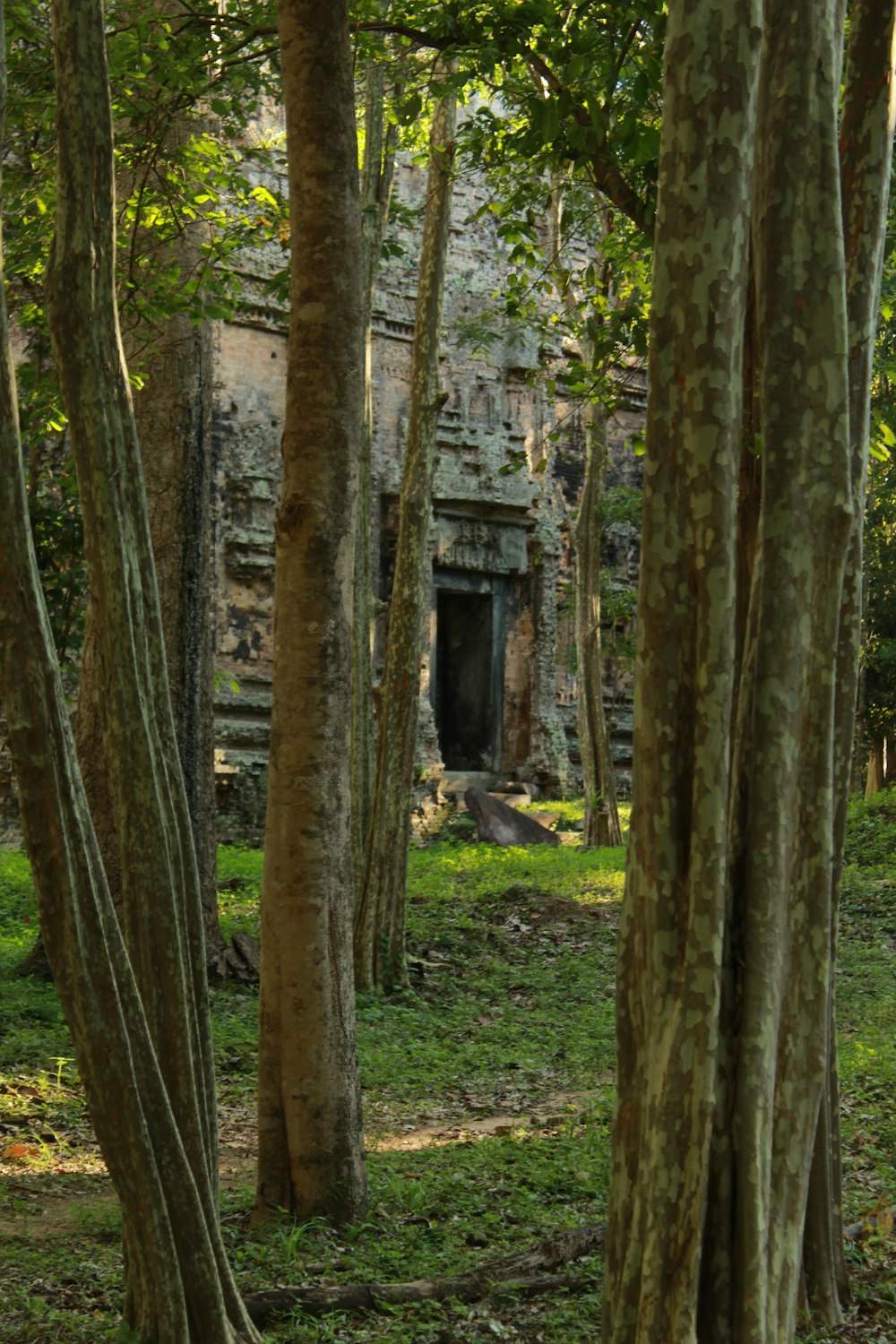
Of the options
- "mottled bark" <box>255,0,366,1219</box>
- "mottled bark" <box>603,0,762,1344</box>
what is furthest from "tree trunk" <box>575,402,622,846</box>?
"mottled bark" <box>603,0,762,1344</box>

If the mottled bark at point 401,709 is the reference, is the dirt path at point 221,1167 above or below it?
below

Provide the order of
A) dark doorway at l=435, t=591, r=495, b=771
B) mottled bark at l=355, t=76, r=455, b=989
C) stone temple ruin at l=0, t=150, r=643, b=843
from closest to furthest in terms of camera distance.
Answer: mottled bark at l=355, t=76, r=455, b=989, stone temple ruin at l=0, t=150, r=643, b=843, dark doorway at l=435, t=591, r=495, b=771

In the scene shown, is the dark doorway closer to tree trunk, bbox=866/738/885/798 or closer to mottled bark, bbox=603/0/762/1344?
tree trunk, bbox=866/738/885/798

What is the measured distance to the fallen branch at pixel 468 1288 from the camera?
3.63m

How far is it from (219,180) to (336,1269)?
537cm

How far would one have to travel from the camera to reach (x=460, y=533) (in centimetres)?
1673

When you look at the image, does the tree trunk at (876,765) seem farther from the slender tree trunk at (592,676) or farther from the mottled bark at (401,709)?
the mottled bark at (401,709)

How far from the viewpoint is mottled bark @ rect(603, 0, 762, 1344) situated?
9.04ft

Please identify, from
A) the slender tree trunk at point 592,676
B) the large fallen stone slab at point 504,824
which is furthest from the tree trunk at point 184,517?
the large fallen stone slab at point 504,824

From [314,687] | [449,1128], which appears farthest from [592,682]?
[314,687]

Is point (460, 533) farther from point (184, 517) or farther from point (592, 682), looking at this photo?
point (184, 517)

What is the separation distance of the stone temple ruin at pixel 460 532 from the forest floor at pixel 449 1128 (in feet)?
12.1

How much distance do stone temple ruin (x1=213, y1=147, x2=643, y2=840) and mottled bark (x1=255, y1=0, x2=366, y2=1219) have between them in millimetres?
9246

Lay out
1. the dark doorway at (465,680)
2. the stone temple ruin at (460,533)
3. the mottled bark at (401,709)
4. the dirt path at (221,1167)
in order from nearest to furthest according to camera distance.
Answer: the dirt path at (221,1167), the mottled bark at (401,709), the stone temple ruin at (460,533), the dark doorway at (465,680)
